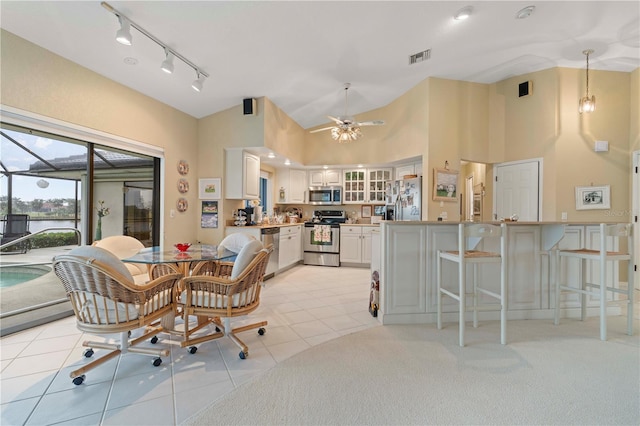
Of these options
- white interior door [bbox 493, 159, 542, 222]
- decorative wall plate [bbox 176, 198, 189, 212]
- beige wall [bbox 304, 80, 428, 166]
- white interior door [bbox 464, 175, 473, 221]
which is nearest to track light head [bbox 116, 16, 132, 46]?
decorative wall plate [bbox 176, 198, 189, 212]

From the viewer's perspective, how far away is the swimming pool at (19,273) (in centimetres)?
279

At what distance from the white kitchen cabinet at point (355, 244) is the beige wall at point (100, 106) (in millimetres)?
2984

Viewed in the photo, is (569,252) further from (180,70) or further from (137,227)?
(137,227)

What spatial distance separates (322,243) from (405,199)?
207cm

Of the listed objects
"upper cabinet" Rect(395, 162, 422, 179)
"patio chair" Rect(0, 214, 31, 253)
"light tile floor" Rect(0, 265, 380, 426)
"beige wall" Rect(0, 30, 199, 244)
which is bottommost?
"light tile floor" Rect(0, 265, 380, 426)

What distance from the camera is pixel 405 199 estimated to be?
202 inches

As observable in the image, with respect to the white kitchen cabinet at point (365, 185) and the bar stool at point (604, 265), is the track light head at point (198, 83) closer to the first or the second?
the white kitchen cabinet at point (365, 185)

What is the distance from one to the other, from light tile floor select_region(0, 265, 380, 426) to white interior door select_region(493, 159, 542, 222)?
3575mm

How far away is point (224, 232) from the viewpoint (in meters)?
4.88

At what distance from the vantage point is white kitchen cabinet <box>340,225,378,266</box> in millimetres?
6059

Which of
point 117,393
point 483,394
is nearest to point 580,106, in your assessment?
point 483,394

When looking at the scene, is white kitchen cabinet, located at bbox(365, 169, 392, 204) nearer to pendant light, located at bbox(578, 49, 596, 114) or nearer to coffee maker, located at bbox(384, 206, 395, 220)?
coffee maker, located at bbox(384, 206, 395, 220)

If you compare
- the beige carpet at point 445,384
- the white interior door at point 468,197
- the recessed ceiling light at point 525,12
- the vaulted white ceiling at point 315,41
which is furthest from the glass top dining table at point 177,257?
the white interior door at point 468,197

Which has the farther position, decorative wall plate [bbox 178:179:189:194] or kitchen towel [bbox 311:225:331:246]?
kitchen towel [bbox 311:225:331:246]
